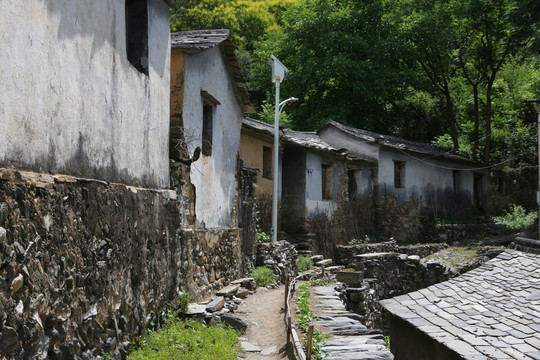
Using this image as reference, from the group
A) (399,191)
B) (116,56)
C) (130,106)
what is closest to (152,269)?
(130,106)

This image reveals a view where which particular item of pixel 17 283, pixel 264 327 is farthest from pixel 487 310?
pixel 17 283

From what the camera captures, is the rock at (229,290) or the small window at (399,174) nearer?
the rock at (229,290)

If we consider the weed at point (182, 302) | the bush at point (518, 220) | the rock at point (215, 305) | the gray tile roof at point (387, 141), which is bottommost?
the rock at point (215, 305)

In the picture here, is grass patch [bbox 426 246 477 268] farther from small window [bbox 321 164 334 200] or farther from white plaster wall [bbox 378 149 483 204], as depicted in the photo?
small window [bbox 321 164 334 200]

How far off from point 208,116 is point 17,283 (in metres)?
7.49

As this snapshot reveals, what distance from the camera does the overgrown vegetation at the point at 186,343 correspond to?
6.68 metres

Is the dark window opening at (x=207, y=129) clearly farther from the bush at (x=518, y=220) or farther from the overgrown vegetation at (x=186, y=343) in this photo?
the bush at (x=518, y=220)

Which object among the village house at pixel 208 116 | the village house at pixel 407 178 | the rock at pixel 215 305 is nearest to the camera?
the rock at pixel 215 305

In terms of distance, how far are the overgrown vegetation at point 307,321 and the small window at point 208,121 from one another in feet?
11.1

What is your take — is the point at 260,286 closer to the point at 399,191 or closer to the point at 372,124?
the point at 399,191

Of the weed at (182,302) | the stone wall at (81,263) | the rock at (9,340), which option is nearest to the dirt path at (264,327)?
the weed at (182,302)

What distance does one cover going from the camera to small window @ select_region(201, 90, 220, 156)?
36.1 ft

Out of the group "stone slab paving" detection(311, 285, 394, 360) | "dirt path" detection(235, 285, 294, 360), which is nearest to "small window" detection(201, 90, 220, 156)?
"dirt path" detection(235, 285, 294, 360)

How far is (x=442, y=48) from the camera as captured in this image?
94.8ft
